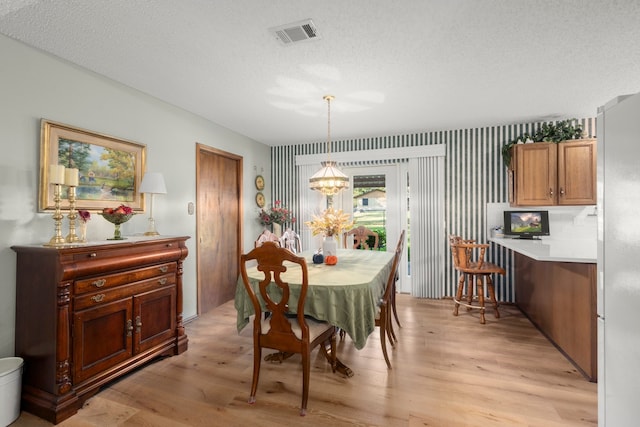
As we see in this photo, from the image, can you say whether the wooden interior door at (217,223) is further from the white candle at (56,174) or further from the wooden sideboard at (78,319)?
the white candle at (56,174)

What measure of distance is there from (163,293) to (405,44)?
2.76 metres

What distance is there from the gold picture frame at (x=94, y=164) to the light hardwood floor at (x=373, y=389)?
1.46 meters

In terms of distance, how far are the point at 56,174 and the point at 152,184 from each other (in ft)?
2.62

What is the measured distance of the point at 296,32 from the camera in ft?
6.88

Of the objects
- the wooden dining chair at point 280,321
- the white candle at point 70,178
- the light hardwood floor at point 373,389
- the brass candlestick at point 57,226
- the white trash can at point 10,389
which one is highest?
the white candle at point 70,178

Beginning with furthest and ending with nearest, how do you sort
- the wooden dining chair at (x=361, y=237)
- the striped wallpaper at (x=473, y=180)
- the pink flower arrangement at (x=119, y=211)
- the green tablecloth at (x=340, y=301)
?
the striped wallpaper at (x=473, y=180) < the wooden dining chair at (x=361, y=237) < the pink flower arrangement at (x=119, y=211) < the green tablecloth at (x=340, y=301)

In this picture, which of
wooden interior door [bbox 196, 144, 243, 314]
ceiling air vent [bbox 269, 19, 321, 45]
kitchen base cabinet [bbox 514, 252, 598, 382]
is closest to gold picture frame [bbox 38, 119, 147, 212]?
wooden interior door [bbox 196, 144, 243, 314]

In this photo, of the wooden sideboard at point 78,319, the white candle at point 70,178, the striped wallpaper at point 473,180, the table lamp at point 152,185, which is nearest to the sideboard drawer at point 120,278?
the wooden sideboard at point 78,319

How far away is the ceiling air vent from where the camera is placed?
6.64 feet

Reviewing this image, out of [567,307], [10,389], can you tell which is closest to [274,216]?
[10,389]

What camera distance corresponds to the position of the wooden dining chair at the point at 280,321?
6.35ft

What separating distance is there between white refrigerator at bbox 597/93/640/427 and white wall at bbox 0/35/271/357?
11.0 ft

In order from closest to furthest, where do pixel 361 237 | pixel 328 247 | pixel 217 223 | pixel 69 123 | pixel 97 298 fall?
pixel 97 298
pixel 69 123
pixel 328 247
pixel 361 237
pixel 217 223

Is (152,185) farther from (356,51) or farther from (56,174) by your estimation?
(356,51)
